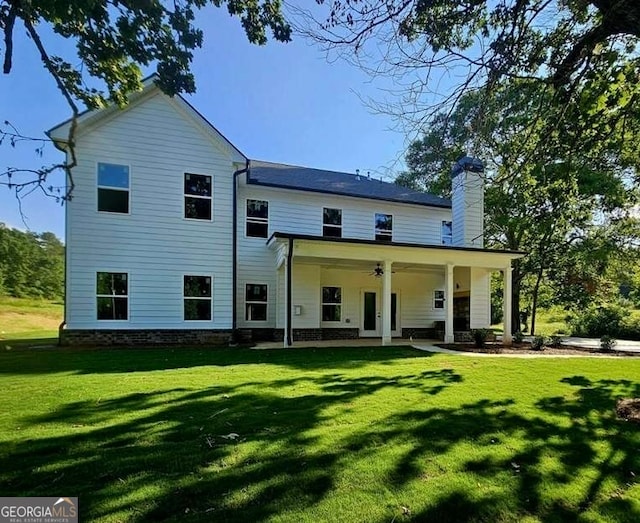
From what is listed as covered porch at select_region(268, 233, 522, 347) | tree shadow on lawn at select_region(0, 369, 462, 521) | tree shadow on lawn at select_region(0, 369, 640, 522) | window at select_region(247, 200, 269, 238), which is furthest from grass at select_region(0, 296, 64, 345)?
tree shadow on lawn at select_region(0, 369, 640, 522)

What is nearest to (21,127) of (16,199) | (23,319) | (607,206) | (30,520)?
(16,199)

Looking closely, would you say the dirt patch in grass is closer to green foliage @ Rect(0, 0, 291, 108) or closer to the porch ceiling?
the porch ceiling

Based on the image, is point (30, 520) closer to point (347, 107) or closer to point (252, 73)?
point (347, 107)

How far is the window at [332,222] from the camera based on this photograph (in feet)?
50.7

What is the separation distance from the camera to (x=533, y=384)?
684cm

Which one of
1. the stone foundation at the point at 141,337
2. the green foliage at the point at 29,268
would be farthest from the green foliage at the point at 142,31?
the green foliage at the point at 29,268

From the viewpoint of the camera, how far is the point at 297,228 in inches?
592

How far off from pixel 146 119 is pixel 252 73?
20.4 ft

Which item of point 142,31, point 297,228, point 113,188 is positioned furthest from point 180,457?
point 297,228

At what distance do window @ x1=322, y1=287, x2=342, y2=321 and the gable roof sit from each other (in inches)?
242

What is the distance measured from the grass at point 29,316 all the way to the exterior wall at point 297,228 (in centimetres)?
1133

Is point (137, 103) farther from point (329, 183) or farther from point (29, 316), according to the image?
point (29, 316)

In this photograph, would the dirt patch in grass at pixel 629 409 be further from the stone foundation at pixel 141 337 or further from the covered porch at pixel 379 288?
the stone foundation at pixel 141 337

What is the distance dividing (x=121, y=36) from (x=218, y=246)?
745 cm
